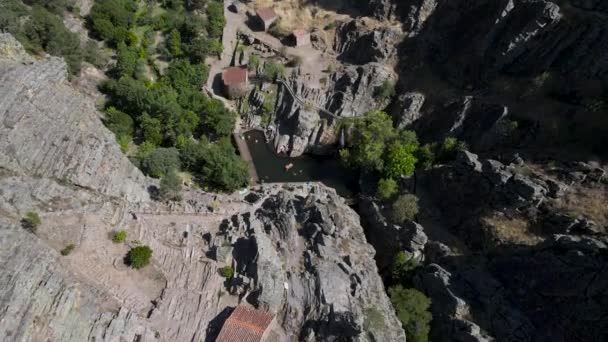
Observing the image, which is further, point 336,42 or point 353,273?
point 336,42

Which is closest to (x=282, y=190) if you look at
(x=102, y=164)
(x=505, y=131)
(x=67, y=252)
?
(x=102, y=164)

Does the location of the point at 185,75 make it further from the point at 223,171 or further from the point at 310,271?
the point at 310,271

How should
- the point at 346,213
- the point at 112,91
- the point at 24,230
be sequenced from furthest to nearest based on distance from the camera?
the point at 112,91, the point at 346,213, the point at 24,230

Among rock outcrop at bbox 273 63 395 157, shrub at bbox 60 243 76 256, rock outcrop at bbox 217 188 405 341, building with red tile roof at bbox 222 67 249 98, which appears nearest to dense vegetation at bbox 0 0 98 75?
building with red tile roof at bbox 222 67 249 98

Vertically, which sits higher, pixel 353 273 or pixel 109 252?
pixel 353 273

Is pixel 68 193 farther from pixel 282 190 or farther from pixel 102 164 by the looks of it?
pixel 282 190

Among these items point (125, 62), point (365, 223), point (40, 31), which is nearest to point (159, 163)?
point (125, 62)

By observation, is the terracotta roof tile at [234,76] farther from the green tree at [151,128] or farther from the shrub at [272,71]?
the green tree at [151,128]

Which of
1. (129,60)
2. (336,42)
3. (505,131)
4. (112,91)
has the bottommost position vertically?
(112,91)
